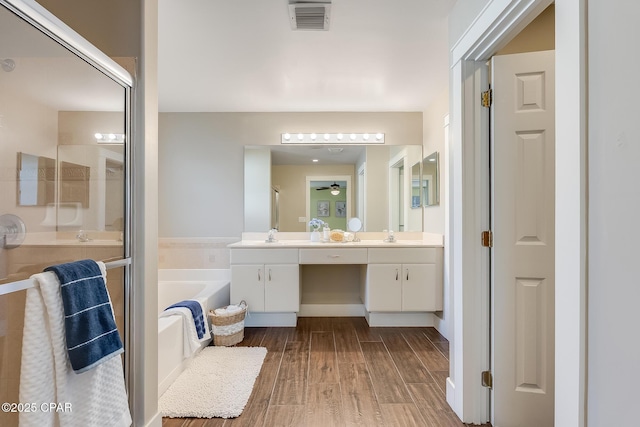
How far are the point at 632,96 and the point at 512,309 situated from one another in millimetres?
1178

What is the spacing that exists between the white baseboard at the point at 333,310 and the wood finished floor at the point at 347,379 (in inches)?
13.6

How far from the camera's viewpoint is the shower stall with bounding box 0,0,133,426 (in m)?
0.97

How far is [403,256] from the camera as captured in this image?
3.09 metres

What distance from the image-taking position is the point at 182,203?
11.8 feet

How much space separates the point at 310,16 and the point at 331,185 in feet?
6.44

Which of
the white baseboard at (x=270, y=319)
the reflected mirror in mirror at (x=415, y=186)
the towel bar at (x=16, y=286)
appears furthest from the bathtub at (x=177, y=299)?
the reflected mirror in mirror at (x=415, y=186)

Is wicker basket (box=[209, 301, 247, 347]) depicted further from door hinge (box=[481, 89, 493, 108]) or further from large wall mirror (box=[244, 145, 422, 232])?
door hinge (box=[481, 89, 493, 108])

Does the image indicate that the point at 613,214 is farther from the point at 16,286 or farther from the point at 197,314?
the point at 197,314

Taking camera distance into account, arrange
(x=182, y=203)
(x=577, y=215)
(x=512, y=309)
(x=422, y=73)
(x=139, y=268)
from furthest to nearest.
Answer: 1. (x=182, y=203)
2. (x=422, y=73)
3. (x=512, y=309)
4. (x=139, y=268)
5. (x=577, y=215)

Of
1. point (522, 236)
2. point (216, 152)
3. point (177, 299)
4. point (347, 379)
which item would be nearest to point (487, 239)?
point (522, 236)

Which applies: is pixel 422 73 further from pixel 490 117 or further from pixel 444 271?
pixel 444 271

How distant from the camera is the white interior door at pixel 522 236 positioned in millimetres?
1588

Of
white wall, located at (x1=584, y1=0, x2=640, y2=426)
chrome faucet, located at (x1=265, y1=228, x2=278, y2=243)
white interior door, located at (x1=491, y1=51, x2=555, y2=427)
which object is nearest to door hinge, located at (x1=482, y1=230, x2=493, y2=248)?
white interior door, located at (x1=491, y1=51, x2=555, y2=427)

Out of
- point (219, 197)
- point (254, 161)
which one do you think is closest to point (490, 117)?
point (254, 161)
